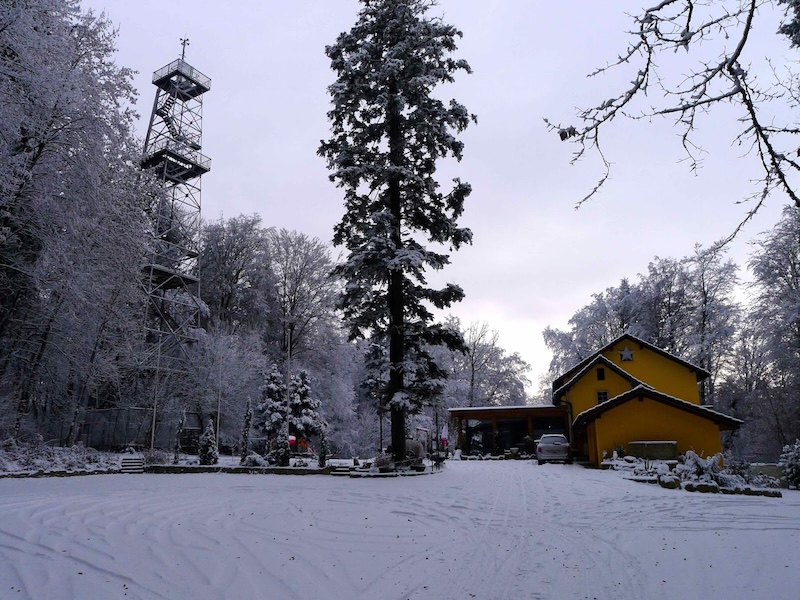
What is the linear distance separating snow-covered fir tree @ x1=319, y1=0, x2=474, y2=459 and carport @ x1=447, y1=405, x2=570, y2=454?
18.1 metres

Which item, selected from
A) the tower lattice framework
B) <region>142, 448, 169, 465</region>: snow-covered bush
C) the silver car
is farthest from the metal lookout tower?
the silver car

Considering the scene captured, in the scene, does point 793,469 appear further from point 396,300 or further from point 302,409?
point 302,409

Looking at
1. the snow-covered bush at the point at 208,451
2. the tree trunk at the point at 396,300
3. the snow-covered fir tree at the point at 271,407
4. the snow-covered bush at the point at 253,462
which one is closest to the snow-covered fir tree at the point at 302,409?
the snow-covered fir tree at the point at 271,407

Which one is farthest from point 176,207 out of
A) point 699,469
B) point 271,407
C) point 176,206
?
point 699,469

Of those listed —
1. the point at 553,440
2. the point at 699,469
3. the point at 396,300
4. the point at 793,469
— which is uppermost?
the point at 396,300

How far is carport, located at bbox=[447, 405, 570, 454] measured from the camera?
1261 inches

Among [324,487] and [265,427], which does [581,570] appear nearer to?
[324,487]

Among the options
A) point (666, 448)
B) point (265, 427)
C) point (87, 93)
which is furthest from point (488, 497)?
point (265, 427)

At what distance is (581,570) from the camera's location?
4930mm

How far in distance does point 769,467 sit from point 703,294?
18.9 m

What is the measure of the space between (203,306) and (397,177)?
71.7 ft

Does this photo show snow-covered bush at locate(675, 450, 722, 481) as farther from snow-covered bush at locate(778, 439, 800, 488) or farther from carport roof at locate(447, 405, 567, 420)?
carport roof at locate(447, 405, 567, 420)

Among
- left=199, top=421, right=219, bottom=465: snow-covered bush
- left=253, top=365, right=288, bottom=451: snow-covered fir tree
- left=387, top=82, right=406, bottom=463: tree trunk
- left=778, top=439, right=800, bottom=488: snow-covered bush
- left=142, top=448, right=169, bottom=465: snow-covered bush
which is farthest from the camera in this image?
left=253, top=365, right=288, bottom=451: snow-covered fir tree

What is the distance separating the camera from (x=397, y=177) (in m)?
16.2
